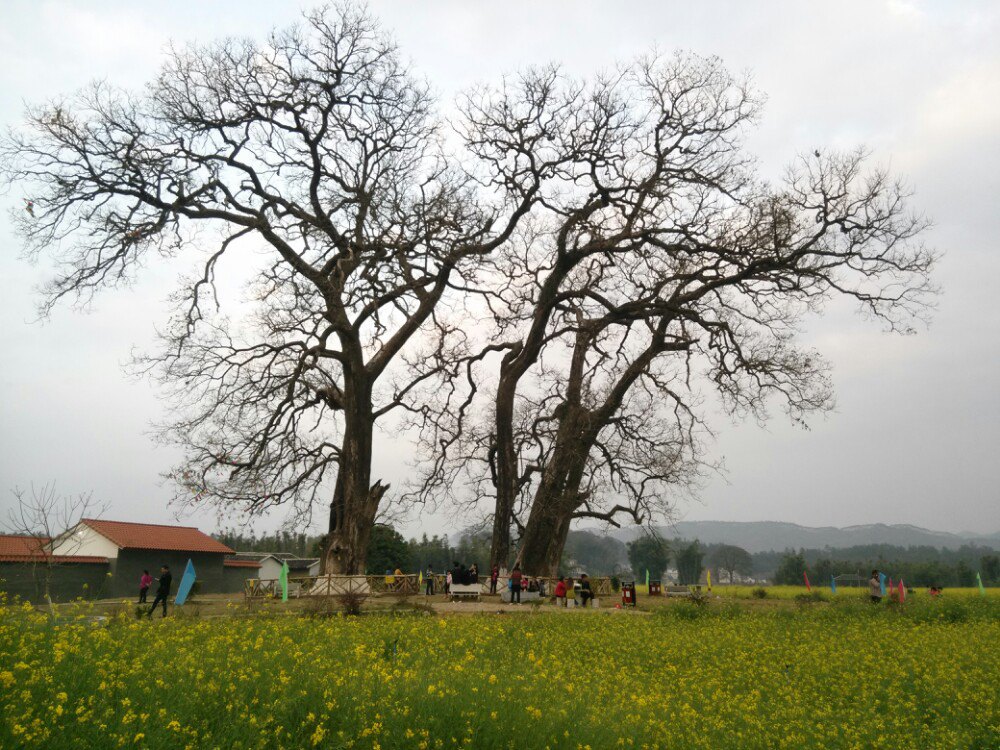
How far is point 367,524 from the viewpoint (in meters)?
22.8

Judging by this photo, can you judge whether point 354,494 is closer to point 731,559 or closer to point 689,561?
point 689,561

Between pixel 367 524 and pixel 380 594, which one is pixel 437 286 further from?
pixel 380 594

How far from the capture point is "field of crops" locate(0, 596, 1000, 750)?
6.18 metres

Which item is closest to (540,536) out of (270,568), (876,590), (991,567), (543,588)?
(543,588)

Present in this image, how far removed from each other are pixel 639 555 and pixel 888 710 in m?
110

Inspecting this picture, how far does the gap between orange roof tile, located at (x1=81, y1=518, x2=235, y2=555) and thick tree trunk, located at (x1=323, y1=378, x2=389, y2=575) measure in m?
21.4

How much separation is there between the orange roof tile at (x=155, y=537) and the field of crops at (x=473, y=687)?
29.9 metres

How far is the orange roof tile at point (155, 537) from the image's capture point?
39.1m

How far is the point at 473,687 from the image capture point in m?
7.62

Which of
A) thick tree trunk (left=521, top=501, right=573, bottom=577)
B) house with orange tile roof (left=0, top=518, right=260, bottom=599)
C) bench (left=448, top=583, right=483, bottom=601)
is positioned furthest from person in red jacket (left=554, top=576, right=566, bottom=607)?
house with orange tile roof (left=0, top=518, right=260, bottom=599)

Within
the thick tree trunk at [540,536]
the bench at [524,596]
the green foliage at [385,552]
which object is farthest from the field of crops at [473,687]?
the green foliage at [385,552]

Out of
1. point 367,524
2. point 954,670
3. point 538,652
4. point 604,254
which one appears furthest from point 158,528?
point 954,670

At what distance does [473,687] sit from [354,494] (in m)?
Answer: 15.4

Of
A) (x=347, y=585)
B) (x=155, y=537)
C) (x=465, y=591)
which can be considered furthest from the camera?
(x=155, y=537)
